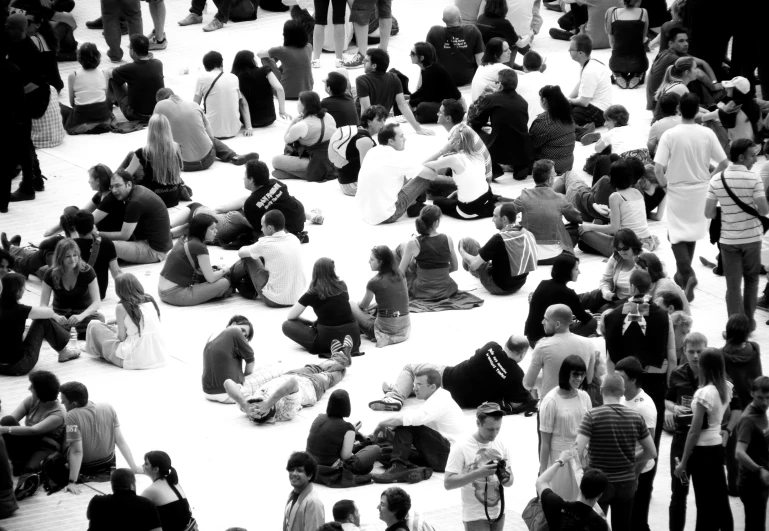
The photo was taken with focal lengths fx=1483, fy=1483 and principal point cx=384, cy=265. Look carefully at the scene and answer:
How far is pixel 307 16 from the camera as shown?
65.5 feet

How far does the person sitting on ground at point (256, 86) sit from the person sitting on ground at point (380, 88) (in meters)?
1.00

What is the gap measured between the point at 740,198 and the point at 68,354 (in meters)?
5.69

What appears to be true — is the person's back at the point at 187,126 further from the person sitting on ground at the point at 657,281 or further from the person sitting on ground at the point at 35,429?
the person sitting on ground at the point at 657,281

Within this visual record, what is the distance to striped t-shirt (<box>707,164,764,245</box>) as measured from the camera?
1203 cm

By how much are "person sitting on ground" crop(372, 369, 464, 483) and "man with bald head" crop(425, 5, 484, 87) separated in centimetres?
876

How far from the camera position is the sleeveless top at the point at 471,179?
15.0 metres

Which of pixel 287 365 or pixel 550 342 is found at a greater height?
pixel 550 342

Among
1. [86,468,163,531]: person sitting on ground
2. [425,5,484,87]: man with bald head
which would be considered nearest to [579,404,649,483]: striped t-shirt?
[86,468,163,531]: person sitting on ground

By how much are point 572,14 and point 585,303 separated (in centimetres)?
913

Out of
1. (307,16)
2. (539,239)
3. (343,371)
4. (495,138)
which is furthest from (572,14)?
(343,371)

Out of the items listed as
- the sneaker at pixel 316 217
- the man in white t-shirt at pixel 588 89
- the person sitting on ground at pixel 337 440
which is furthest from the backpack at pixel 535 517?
the man in white t-shirt at pixel 588 89

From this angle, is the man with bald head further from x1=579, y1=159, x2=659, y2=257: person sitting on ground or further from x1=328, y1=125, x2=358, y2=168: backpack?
x1=579, y1=159, x2=659, y2=257: person sitting on ground

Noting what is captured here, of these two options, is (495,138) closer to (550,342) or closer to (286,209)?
(286,209)

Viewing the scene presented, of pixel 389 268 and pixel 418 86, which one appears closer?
pixel 389 268
